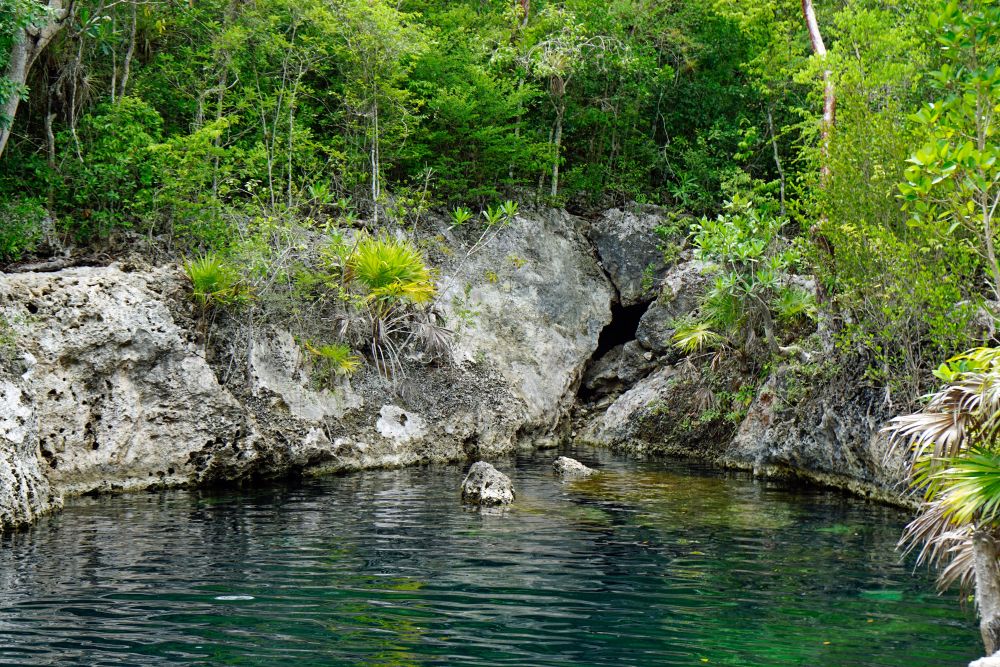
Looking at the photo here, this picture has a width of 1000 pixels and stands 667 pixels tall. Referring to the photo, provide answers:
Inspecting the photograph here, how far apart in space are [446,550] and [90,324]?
746 centimetres

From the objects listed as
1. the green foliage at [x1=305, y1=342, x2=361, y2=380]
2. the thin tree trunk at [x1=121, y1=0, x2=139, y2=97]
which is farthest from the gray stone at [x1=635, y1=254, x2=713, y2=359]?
the thin tree trunk at [x1=121, y1=0, x2=139, y2=97]

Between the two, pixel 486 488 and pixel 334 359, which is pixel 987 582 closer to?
pixel 486 488

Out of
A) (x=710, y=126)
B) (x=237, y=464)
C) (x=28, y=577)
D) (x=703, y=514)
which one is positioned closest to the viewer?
(x=28, y=577)

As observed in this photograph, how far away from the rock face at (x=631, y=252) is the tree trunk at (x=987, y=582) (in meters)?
18.3

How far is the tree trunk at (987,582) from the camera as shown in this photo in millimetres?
6496

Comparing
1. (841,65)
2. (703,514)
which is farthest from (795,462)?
(841,65)

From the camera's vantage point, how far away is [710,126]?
1061 inches

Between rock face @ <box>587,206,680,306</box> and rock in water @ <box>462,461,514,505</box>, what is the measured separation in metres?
11.8

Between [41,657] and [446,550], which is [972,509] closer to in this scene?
[446,550]

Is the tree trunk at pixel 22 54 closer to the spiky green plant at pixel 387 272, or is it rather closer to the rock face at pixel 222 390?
the rock face at pixel 222 390

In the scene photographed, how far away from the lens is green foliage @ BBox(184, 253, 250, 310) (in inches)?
648

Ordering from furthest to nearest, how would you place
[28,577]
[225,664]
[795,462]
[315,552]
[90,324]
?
[795,462], [90,324], [315,552], [28,577], [225,664]

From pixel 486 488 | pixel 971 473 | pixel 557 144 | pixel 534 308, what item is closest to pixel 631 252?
pixel 534 308

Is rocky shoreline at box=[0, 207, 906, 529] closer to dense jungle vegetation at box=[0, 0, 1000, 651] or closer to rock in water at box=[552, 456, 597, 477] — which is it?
dense jungle vegetation at box=[0, 0, 1000, 651]
